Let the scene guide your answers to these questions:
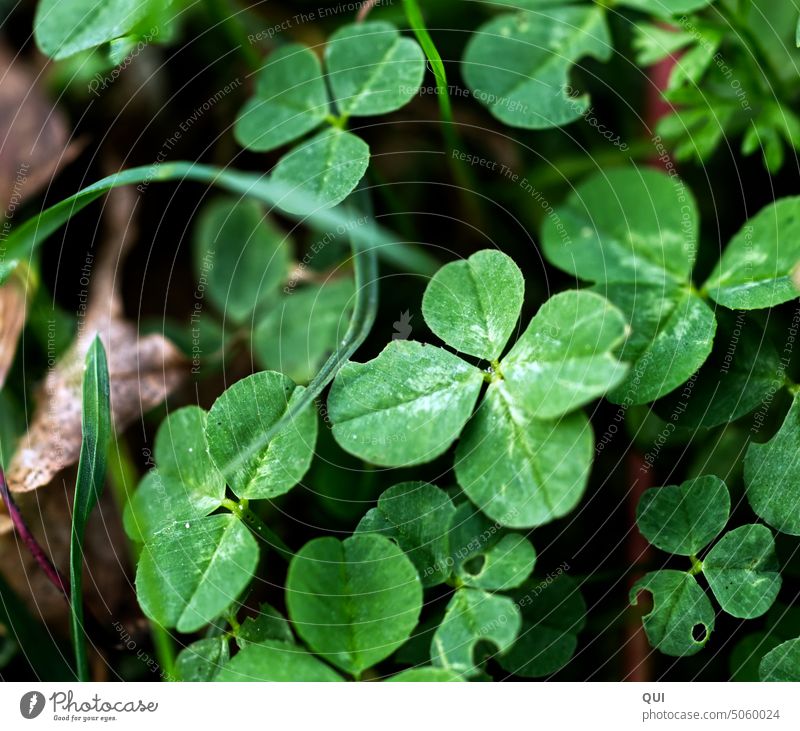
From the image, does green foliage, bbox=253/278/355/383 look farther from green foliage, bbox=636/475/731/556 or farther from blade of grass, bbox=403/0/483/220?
green foliage, bbox=636/475/731/556

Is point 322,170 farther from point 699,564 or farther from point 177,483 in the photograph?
point 699,564

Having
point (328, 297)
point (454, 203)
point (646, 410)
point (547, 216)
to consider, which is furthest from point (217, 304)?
point (646, 410)

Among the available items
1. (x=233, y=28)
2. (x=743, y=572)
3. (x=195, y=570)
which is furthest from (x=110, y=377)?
(x=743, y=572)

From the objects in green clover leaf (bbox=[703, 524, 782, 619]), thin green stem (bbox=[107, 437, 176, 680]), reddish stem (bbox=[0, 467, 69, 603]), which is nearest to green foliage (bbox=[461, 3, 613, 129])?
green clover leaf (bbox=[703, 524, 782, 619])

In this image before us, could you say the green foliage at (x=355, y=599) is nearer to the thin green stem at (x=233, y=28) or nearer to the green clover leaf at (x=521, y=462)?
the green clover leaf at (x=521, y=462)

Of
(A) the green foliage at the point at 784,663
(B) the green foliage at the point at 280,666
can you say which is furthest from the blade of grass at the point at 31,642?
(A) the green foliage at the point at 784,663

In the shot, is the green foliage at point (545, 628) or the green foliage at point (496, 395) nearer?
the green foliage at point (496, 395)
